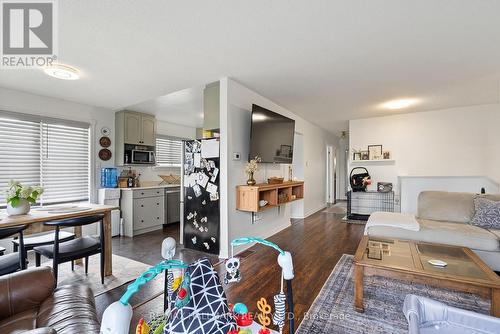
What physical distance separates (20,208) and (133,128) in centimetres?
277

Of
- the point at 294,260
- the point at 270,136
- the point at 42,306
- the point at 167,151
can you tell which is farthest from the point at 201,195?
the point at 167,151

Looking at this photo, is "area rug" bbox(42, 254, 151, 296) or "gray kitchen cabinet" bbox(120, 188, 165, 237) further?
"gray kitchen cabinet" bbox(120, 188, 165, 237)

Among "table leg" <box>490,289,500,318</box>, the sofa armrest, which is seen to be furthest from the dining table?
"table leg" <box>490,289,500,318</box>

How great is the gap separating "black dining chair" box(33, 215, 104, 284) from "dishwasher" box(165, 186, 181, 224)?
239 centimetres

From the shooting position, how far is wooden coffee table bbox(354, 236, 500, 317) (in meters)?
1.69

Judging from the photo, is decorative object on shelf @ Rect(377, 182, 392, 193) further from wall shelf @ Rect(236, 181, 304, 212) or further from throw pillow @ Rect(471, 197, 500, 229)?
throw pillow @ Rect(471, 197, 500, 229)

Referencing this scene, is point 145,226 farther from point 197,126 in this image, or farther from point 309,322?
point 309,322

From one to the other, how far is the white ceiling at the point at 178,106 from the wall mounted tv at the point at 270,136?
0.99 metres

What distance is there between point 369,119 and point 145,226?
215 inches

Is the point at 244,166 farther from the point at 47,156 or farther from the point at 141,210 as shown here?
the point at 47,156

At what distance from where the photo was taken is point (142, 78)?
3117 millimetres

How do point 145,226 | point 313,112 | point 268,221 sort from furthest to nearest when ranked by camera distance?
point 313,112 < point 145,226 < point 268,221

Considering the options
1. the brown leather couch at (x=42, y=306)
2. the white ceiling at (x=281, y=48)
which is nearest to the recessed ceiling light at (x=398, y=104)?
the white ceiling at (x=281, y=48)

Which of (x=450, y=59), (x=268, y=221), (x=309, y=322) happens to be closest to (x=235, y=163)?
(x=268, y=221)
